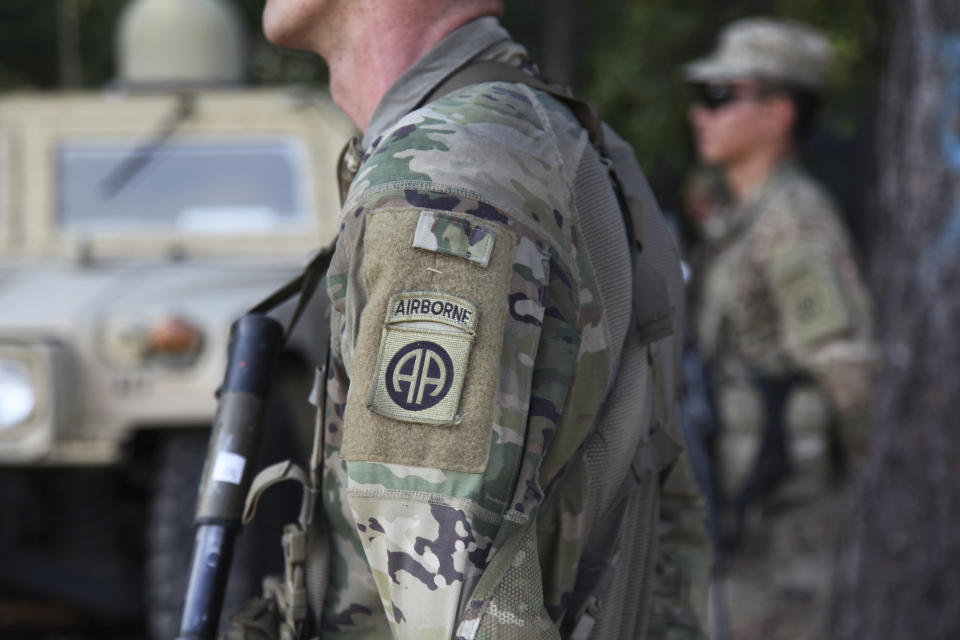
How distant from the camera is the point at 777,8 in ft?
23.5

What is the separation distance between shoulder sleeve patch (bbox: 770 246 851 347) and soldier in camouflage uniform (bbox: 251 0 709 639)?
4.37ft

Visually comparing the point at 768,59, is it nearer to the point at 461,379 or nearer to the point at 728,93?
the point at 728,93

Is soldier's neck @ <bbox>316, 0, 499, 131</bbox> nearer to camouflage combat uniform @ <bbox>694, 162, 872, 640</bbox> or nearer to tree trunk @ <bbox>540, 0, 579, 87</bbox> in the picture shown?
camouflage combat uniform @ <bbox>694, 162, 872, 640</bbox>

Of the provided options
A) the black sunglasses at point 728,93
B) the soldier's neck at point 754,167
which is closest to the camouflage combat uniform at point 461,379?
the soldier's neck at point 754,167

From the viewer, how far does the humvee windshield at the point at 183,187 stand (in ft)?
13.7

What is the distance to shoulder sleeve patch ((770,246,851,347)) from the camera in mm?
2625

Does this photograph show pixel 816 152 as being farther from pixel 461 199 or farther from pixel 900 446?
pixel 461 199

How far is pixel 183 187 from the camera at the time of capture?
421 centimetres

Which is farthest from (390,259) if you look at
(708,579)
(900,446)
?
(900,446)

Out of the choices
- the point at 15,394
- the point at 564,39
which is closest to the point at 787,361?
the point at 15,394

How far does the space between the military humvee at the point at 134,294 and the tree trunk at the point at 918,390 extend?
4.65ft

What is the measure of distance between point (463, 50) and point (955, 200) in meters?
1.88

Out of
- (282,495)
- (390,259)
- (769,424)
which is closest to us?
(390,259)

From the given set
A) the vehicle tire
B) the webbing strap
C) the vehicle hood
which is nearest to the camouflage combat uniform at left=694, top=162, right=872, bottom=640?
the vehicle tire
